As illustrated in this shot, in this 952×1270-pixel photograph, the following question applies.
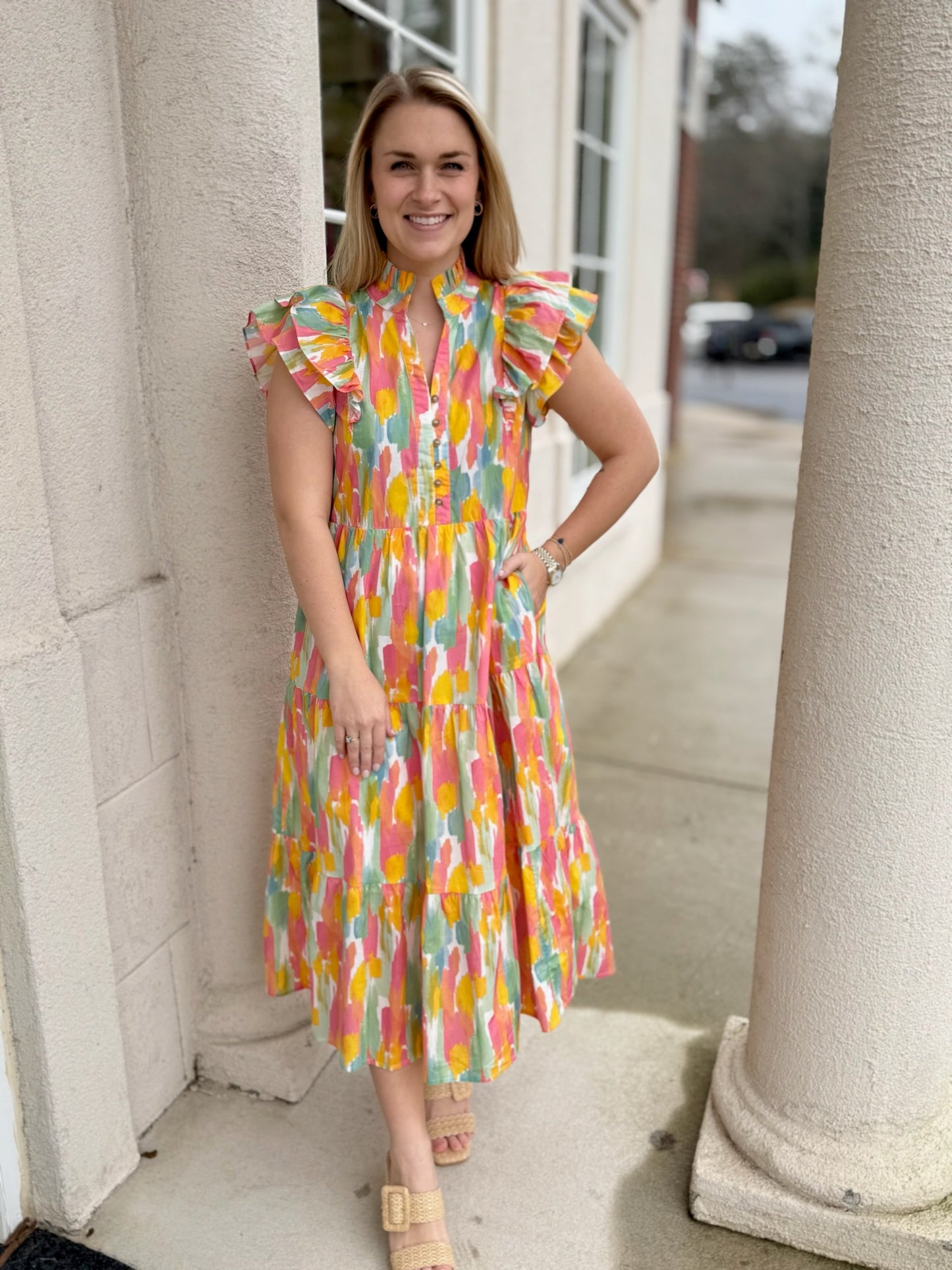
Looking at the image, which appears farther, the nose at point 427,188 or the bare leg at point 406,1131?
the bare leg at point 406,1131

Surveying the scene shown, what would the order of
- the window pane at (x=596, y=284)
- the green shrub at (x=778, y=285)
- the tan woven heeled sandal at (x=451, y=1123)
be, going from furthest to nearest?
1. the green shrub at (x=778, y=285)
2. the window pane at (x=596, y=284)
3. the tan woven heeled sandal at (x=451, y=1123)

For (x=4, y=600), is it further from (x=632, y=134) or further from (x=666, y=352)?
(x=666, y=352)

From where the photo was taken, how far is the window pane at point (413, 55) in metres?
3.05

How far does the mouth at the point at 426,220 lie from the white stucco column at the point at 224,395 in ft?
1.13

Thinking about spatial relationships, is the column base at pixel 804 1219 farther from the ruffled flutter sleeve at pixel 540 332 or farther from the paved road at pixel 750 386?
the paved road at pixel 750 386

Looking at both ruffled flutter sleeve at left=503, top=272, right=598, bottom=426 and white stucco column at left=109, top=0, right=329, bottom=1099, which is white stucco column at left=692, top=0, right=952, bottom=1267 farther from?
white stucco column at left=109, top=0, right=329, bottom=1099

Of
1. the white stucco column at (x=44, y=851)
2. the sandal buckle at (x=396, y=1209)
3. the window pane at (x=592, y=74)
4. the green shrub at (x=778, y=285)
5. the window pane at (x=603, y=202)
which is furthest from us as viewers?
the green shrub at (x=778, y=285)

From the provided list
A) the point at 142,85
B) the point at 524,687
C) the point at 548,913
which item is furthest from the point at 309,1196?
the point at 142,85

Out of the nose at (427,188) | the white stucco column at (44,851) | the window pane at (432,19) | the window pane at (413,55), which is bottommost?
the white stucco column at (44,851)

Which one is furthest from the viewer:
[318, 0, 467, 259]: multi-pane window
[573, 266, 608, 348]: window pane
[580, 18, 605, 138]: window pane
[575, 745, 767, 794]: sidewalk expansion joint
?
[573, 266, 608, 348]: window pane

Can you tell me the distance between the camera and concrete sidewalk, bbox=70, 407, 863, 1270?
6.10 ft

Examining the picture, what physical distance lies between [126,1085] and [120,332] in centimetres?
137

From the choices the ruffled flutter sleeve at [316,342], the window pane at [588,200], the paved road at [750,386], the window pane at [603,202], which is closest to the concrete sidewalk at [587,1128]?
the ruffled flutter sleeve at [316,342]

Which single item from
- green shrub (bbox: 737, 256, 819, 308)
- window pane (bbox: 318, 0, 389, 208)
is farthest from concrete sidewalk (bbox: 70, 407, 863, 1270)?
green shrub (bbox: 737, 256, 819, 308)
